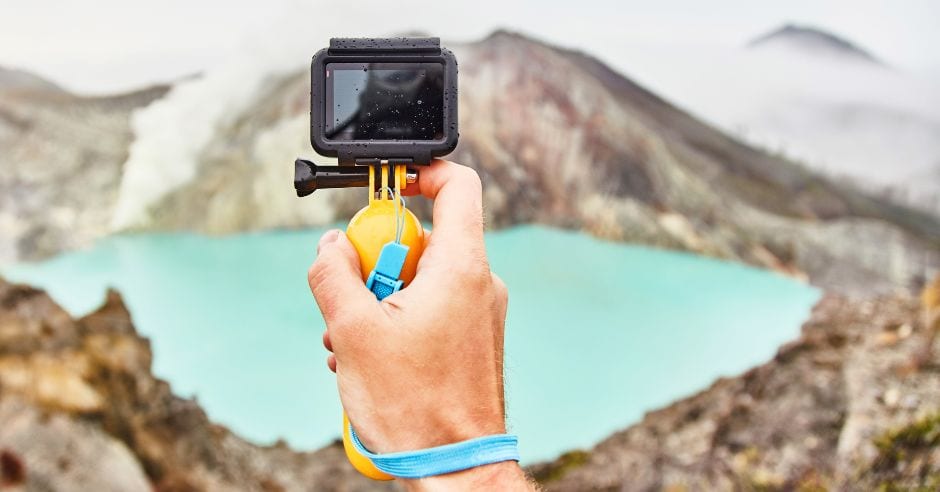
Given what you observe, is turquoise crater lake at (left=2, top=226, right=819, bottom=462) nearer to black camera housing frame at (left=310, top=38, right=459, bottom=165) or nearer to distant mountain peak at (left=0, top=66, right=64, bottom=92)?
distant mountain peak at (left=0, top=66, right=64, bottom=92)

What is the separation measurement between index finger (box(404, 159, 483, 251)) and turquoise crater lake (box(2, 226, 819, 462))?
76.5 inches

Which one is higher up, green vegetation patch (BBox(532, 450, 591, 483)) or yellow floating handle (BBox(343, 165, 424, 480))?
yellow floating handle (BBox(343, 165, 424, 480))

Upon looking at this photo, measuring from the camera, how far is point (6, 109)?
355 centimetres

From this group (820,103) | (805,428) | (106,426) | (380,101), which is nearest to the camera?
(380,101)

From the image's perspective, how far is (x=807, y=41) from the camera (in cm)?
398

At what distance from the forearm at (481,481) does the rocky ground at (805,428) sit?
6.18ft

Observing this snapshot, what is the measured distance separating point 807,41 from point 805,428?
96.5 inches

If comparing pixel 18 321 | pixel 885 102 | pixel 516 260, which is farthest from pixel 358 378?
pixel 885 102

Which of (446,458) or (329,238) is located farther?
(329,238)

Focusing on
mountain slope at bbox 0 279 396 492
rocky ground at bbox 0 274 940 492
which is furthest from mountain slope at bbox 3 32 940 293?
mountain slope at bbox 0 279 396 492

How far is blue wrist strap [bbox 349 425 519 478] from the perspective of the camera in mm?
739

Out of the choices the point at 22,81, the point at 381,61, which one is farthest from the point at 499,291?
the point at 22,81

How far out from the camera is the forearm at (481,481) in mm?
738

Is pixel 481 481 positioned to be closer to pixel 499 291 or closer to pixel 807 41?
pixel 499 291
